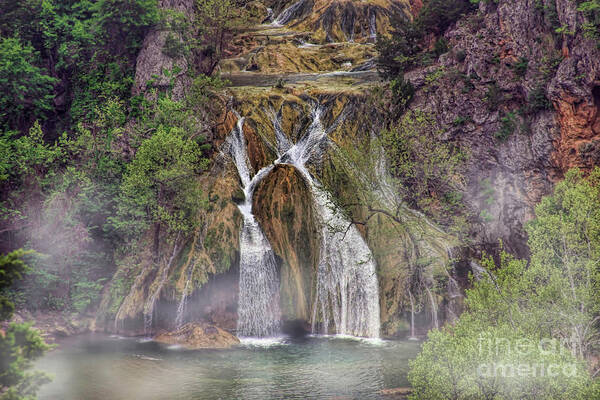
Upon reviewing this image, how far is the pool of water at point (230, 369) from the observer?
22859 mm

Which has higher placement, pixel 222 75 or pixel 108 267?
pixel 222 75

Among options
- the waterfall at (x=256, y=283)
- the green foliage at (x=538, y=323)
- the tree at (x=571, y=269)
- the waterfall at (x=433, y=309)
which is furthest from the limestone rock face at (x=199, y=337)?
the tree at (x=571, y=269)

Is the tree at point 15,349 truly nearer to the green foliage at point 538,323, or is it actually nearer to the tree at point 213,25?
the green foliage at point 538,323

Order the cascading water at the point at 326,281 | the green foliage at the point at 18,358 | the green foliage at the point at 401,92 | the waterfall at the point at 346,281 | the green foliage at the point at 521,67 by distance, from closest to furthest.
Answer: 1. the green foliage at the point at 18,358
2. the waterfall at the point at 346,281
3. the cascading water at the point at 326,281
4. the green foliage at the point at 521,67
5. the green foliage at the point at 401,92

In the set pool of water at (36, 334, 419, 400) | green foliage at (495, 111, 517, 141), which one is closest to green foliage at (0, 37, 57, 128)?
pool of water at (36, 334, 419, 400)

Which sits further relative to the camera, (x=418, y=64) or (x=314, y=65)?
(x=314, y=65)

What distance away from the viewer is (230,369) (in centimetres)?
2605

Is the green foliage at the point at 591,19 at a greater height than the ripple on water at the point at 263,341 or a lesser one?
greater

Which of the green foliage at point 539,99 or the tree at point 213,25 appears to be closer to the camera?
the green foliage at point 539,99

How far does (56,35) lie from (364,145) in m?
28.9

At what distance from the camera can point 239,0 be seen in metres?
63.2

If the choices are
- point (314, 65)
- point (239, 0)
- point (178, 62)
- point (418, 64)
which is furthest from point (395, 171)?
point (239, 0)

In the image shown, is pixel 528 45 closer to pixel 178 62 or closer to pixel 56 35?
pixel 178 62

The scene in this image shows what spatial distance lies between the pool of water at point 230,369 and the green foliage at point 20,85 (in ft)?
69.9
